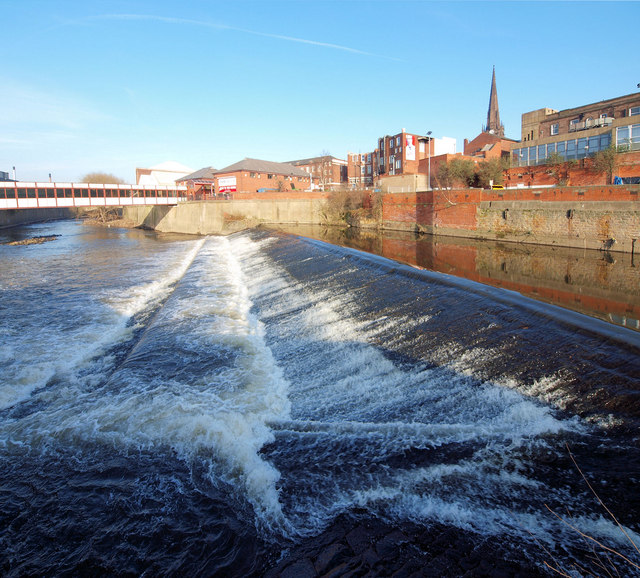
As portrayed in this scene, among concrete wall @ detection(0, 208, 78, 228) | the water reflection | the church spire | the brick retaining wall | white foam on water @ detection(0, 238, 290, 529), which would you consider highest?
the church spire

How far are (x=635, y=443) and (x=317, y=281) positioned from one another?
9.16 metres

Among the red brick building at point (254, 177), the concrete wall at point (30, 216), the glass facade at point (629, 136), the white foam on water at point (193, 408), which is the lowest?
the white foam on water at point (193, 408)

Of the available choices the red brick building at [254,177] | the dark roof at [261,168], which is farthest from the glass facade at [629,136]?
the dark roof at [261,168]

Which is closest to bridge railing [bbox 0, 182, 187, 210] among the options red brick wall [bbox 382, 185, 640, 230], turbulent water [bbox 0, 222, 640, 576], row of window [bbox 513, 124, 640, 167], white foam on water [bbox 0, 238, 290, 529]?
red brick wall [bbox 382, 185, 640, 230]

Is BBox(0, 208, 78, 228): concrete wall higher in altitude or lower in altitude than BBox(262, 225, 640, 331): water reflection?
higher

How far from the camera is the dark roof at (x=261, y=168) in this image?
54694mm

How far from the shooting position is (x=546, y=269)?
56.0 ft

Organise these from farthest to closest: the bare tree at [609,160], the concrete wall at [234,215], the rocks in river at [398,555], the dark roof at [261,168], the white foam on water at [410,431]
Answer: the dark roof at [261,168] < the concrete wall at [234,215] < the bare tree at [609,160] < the white foam on water at [410,431] < the rocks in river at [398,555]

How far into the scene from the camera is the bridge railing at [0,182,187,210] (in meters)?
32.2

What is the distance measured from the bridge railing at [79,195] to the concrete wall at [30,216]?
17.5m

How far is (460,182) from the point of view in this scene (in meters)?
41.3

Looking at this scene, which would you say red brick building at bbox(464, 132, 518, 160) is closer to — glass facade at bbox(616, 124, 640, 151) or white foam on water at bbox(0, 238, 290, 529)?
glass facade at bbox(616, 124, 640, 151)

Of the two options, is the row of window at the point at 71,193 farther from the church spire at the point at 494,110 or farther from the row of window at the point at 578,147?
the church spire at the point at 494,110

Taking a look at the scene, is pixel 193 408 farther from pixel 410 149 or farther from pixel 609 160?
pixel 410 149
